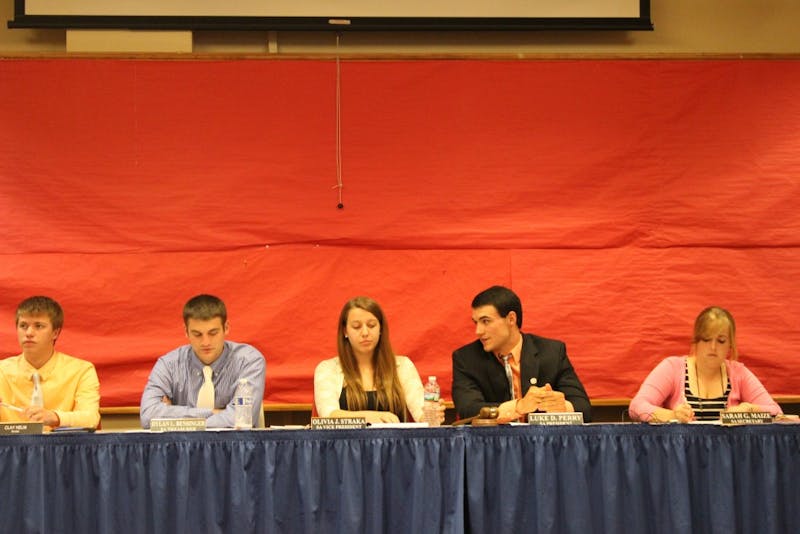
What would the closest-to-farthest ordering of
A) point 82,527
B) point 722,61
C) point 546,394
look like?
point 82,527
point 546,394
point 722,61

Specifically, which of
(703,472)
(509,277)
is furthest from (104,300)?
(703,472)

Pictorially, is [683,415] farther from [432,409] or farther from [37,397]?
[37,397]

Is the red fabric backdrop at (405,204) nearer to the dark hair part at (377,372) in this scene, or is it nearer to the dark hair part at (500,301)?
the dark hair part at (377,372)

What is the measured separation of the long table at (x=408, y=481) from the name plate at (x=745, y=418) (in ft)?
0.18

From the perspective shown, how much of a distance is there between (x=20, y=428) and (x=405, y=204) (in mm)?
2098

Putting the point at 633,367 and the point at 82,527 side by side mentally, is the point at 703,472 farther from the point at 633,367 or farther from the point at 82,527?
the point at 82,527

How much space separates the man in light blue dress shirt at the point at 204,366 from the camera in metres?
3.55

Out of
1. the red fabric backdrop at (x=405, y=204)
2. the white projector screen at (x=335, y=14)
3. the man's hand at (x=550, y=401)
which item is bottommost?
the man's hand at (x=550, y=401)

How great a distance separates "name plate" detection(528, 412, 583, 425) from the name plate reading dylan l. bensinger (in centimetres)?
54

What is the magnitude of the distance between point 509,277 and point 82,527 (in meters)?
2.30

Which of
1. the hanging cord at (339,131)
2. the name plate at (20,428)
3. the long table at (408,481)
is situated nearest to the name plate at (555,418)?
the long table at (408,481)

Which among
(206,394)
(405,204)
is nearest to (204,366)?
(206,394)

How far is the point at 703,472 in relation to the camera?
296 centimetres

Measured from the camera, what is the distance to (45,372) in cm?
360
